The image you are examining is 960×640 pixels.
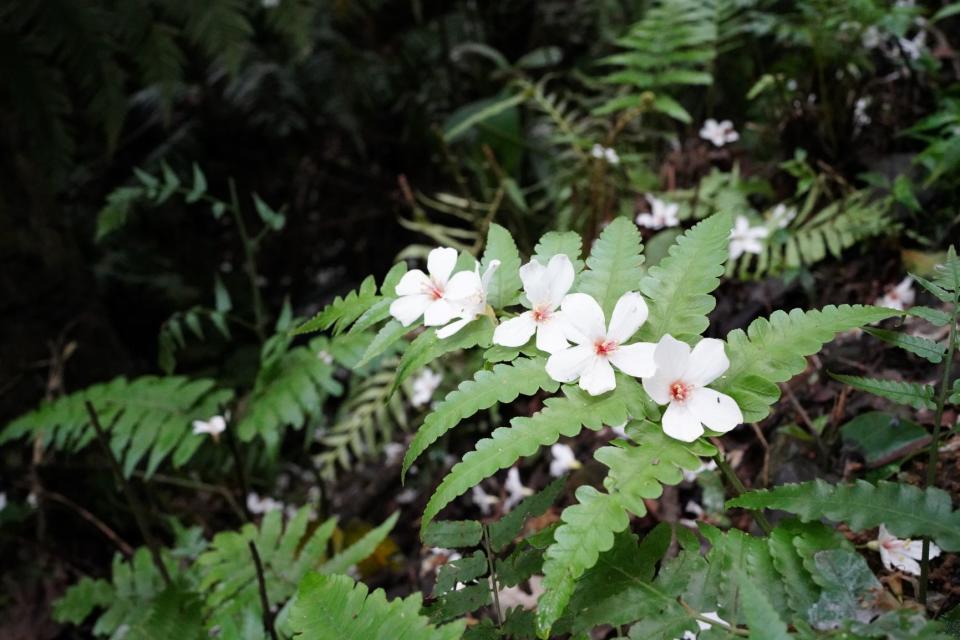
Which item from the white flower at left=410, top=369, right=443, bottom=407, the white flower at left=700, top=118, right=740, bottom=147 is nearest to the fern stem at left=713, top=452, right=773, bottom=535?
the white flower at left=410, top=369, right=443, bottom=407

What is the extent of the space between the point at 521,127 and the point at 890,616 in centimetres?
326

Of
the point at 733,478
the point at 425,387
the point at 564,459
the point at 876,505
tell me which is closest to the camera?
the point at 876,505

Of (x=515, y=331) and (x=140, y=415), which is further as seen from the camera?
(x=140, y=415)

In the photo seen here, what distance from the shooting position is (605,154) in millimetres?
2646

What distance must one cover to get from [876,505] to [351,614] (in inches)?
30.7

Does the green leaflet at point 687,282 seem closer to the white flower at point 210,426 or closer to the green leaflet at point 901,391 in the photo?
the green leaflet at point 901,391

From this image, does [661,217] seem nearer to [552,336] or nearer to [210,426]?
[552,336]

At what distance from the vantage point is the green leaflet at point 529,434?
905mm

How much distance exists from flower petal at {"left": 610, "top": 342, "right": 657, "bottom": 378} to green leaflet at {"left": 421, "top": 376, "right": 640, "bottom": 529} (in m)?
0.04

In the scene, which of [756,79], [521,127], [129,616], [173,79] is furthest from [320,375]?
[756,79]

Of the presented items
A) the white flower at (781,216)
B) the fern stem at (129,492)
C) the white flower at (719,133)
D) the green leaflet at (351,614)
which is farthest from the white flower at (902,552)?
the white flower at (719,133)

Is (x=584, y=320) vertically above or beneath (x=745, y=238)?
above

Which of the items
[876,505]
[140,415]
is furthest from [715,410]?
[140,415]

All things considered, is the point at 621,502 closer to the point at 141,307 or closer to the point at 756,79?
the point at 756,79
